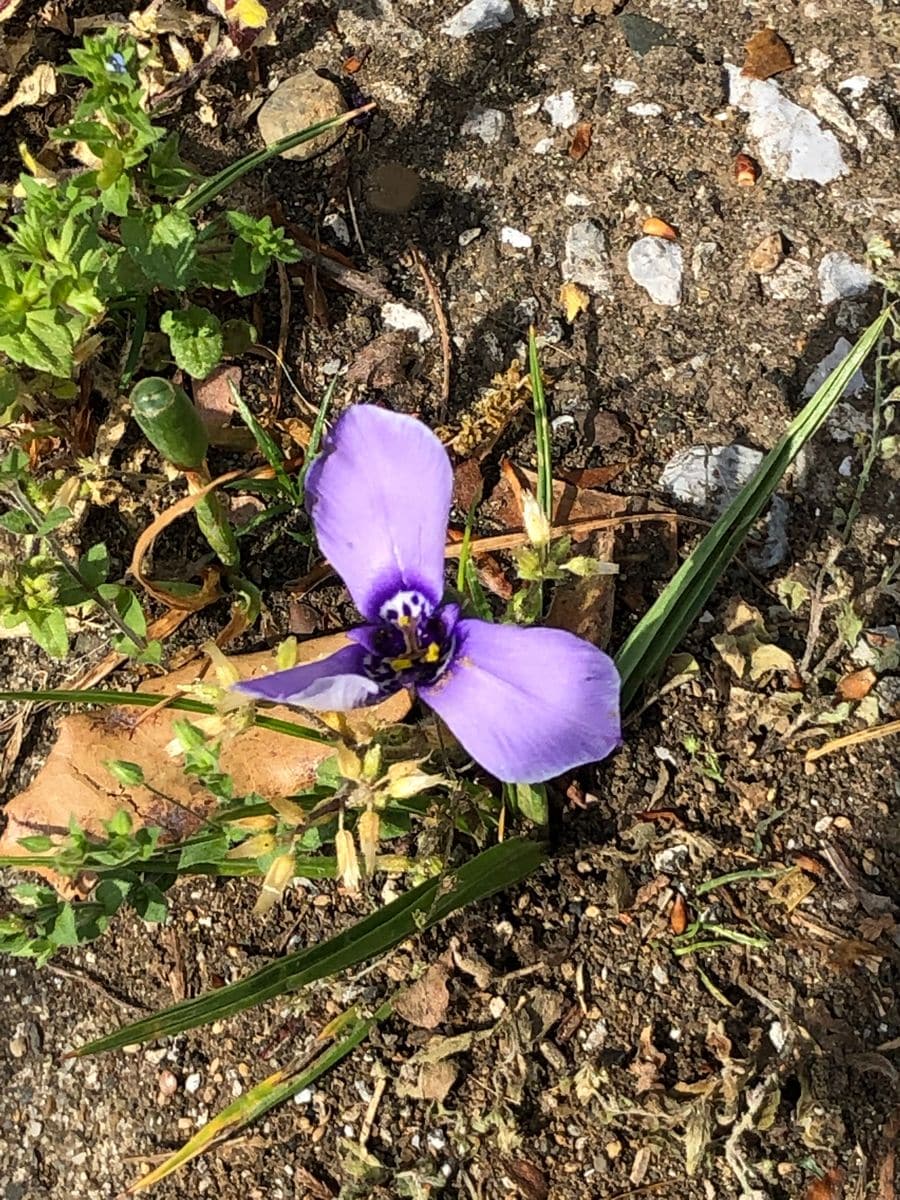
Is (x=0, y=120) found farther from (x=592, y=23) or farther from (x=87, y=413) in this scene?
(x=592, y=23)

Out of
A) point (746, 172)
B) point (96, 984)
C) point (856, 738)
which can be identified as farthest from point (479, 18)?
point (96, 984)

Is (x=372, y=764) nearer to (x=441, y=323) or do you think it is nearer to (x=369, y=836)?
(x=369, y=836)

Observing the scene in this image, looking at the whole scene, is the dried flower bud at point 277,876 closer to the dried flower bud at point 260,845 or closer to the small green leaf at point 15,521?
the dried flower bud at point 260,845

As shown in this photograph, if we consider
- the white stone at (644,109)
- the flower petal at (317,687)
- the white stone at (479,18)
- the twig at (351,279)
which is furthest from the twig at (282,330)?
the flower petal at (317,687)

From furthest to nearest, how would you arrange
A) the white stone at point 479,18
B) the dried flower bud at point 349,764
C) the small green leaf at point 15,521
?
the white stone at point 479,18
the small green leaf at point 15,521
the dried flower bud at point 349,764

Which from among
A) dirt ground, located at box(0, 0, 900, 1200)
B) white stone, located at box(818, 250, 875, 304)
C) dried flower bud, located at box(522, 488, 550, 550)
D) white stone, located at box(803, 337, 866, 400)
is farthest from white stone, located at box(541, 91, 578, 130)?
dried flower bud, located at box(522, 488, 550, 550)

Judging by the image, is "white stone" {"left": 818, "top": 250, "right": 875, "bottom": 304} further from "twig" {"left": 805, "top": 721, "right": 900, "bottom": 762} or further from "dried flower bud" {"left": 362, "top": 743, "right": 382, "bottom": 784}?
"dried flower bud" {"left": 362, "top": 743, "right": 382, "bottom": 784}
